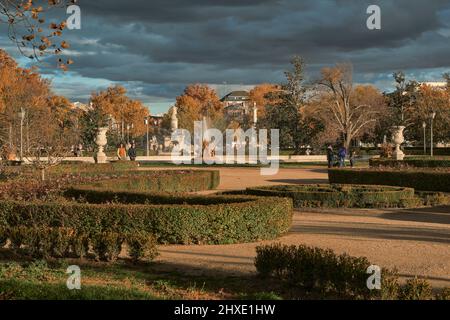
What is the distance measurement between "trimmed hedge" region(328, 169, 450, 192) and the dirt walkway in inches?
168

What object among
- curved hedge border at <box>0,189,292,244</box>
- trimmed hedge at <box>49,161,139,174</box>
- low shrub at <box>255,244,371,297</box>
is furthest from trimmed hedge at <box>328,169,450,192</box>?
low shrub at <box>255,244,371,297</box>

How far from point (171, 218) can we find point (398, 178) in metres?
13.6

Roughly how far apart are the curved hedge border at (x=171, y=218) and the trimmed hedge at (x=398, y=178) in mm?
11027

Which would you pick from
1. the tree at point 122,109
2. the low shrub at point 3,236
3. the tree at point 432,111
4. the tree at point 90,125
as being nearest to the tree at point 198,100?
the tree at point 122,109

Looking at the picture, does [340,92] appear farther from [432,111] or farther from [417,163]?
[417,163]

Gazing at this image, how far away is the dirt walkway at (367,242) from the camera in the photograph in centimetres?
916

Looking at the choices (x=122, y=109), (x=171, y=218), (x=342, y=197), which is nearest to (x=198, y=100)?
(x=122, y=109)

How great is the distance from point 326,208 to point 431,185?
20.8ft

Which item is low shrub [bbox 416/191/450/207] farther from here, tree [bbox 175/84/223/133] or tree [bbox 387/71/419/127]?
tree [bbox 175/84/223/133]

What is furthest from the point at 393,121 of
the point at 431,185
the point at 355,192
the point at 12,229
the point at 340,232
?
the point at 12,229

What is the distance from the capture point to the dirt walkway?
30.0ft

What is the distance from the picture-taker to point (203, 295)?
23.4 ft

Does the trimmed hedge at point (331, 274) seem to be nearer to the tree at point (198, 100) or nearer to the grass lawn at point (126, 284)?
the grass lawn at point (126, 284)

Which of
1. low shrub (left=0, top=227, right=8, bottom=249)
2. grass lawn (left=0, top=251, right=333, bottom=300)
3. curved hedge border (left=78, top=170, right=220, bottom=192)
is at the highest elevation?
curved hedge border (left=78, top=170, right=220, bottom=192)
